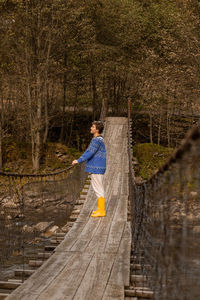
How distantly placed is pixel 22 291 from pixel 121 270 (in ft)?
3.39

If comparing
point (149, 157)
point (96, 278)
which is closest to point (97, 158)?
point (96, 278)

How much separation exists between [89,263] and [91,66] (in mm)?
15276

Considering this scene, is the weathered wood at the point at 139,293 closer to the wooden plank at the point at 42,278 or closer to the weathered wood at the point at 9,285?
the wooden plank at the point at 42,278

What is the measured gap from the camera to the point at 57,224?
12500 millimetres

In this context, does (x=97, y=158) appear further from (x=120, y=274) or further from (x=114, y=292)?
(x=114, y=292)

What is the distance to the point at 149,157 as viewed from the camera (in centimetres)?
1739

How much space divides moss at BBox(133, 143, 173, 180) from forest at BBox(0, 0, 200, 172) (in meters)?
1.23

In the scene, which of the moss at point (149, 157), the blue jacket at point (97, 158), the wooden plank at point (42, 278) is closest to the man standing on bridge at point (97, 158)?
the blue jacket at point (97, 158)

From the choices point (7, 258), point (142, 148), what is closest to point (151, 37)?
point (142, 148)

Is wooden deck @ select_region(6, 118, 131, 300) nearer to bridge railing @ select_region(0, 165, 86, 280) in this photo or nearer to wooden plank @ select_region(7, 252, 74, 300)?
wooden plank @ select_region(7, 252, 74, 300)

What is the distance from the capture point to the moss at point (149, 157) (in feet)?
55.1

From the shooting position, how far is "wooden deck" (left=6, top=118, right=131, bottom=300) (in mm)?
3916

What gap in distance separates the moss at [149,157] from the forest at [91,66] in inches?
48.3

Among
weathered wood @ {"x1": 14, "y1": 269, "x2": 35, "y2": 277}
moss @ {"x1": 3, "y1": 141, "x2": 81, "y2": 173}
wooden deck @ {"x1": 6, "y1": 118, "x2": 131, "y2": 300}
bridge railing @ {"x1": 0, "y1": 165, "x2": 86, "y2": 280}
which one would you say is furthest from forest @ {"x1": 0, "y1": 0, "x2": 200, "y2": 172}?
weathered wood @ {"x1": 14, "y1": 269, "x2": 35, "y2": 277}
